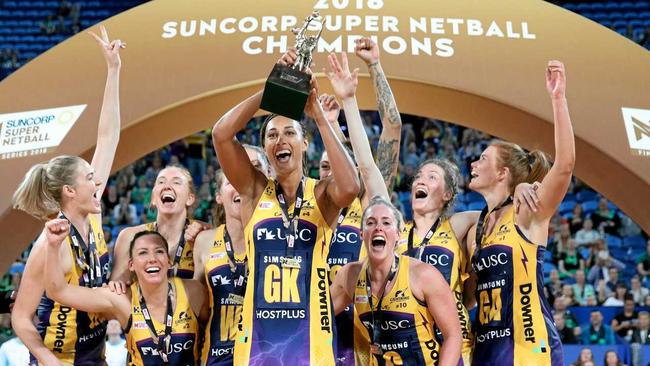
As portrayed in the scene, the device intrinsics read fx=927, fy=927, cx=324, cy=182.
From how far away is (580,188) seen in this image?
44.7 feet

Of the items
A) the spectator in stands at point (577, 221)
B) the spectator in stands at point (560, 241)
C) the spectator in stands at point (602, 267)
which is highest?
the spectator in stands at point (577, 221)

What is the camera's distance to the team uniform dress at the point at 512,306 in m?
4.64

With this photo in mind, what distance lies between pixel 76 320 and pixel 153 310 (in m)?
0.40

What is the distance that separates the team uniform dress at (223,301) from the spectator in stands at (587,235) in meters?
7.87

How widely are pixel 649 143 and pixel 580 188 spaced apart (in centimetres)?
731

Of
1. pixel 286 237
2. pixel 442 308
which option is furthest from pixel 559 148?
pixel 286 237

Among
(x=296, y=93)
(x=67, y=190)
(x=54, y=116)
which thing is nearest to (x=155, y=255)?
(x=67, y=190)

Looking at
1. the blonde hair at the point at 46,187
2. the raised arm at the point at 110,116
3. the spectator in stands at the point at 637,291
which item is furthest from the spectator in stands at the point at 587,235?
the blonde hair at the point at 46,187

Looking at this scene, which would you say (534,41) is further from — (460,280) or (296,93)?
(296,93)

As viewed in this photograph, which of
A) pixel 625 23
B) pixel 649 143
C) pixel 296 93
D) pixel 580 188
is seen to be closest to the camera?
pixel 296 93

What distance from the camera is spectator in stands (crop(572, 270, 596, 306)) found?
10695 millimetres

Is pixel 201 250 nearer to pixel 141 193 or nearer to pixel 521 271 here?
pixel 521 271

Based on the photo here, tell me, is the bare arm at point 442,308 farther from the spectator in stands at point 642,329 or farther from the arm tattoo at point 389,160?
the spectator in stands at point 642,329

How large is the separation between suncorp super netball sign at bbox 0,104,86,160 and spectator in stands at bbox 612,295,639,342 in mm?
6192
